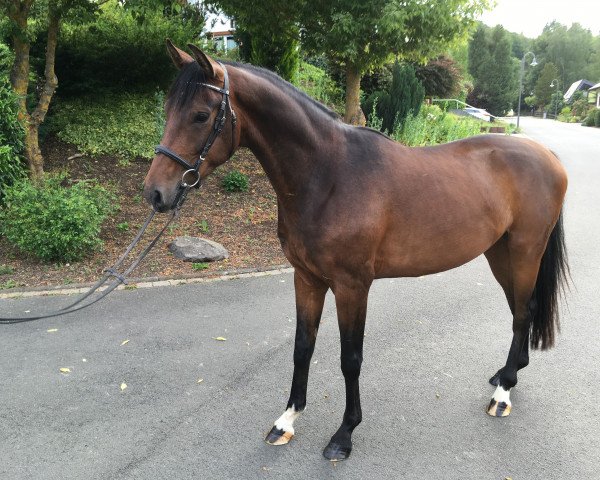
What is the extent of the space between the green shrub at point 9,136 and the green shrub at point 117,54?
356 cm

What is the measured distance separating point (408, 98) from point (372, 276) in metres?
10.7

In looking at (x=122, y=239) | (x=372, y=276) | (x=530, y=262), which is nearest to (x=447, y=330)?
(x=530, y=262)

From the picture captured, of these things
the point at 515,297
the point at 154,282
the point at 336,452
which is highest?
the point at 515,297

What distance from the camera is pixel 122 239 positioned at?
250 inches

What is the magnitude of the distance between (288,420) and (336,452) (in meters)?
0.35

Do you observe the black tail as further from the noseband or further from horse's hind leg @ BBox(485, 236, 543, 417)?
the noseband

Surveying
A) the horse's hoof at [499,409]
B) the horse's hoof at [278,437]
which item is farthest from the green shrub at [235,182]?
the horse's hoof at [499,409]

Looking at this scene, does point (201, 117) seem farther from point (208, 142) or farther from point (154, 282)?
point (154, 282)

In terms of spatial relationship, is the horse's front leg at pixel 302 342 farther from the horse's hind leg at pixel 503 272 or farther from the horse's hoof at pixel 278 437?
the horse's hind leg at pixel 503 272

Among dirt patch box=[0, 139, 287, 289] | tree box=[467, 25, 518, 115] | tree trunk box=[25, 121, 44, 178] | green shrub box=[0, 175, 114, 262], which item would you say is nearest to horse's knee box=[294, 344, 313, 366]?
dirt patch box=[0, 139, 287, 289]

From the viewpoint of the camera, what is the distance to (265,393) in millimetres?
3262

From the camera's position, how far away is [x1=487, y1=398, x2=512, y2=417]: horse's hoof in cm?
304

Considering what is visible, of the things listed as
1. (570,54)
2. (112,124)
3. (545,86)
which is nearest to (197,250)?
(112,124)

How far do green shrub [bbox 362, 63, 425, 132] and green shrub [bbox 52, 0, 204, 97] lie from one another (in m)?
5.01
